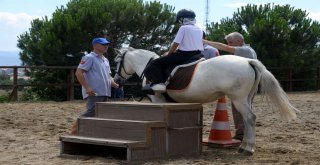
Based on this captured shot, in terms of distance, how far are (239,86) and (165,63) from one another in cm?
113

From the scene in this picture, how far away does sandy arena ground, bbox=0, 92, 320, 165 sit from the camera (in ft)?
23.0

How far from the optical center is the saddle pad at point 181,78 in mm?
7715

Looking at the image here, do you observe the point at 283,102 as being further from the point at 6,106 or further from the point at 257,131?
the point at 6,106

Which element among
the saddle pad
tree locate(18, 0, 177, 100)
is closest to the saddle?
the saddle pad

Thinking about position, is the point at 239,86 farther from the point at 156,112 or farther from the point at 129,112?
the point at 129,112

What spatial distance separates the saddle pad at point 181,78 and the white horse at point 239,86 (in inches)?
2.5

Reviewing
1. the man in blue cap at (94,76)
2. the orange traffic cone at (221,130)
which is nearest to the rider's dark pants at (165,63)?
the man in blue cap at (94,76)

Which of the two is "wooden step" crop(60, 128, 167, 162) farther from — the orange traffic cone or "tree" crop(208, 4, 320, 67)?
"tree" crop(208, 4, 320, 67)

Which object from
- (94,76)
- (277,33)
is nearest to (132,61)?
(94,76)

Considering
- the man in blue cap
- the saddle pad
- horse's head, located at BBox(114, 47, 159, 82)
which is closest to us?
the saddle pad

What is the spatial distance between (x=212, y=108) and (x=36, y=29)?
41.7ft

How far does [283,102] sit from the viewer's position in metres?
7.62

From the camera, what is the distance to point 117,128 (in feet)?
23.1

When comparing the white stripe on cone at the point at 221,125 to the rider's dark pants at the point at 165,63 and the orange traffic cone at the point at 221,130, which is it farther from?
the rider's dark pants at the point at 165,63
